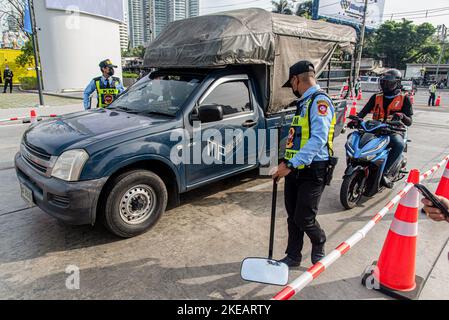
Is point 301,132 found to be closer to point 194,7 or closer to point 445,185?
point 445,185

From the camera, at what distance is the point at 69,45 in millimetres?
20625

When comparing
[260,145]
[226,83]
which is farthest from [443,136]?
[226,83]

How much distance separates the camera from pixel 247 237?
144 inches

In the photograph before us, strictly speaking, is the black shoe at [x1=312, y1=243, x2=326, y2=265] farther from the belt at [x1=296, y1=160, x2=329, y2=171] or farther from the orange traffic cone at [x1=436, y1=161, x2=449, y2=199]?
the orange traffic cone at [x1=436, y1=161, x2=449, y2=199]

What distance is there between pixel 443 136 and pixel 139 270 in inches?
394

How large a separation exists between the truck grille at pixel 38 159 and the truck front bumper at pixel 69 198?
0.08 meters

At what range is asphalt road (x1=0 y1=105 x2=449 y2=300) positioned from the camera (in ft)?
9.07

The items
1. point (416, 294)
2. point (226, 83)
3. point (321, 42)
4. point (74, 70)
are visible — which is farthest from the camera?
point (74, 70)

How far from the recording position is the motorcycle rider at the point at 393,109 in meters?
4.69

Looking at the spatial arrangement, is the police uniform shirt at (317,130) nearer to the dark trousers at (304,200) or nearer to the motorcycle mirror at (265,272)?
the dark trousers at (304,200)

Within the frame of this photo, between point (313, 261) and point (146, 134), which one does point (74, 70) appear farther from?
point (313, 261)

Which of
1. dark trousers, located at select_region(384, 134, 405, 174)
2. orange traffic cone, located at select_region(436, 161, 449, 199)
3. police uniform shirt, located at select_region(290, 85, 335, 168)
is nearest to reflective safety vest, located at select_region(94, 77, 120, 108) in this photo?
police uniform shirt, located at select_region(290, 85, 335, 168)

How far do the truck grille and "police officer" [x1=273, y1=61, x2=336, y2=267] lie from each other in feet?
7.21

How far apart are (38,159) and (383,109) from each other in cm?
472
